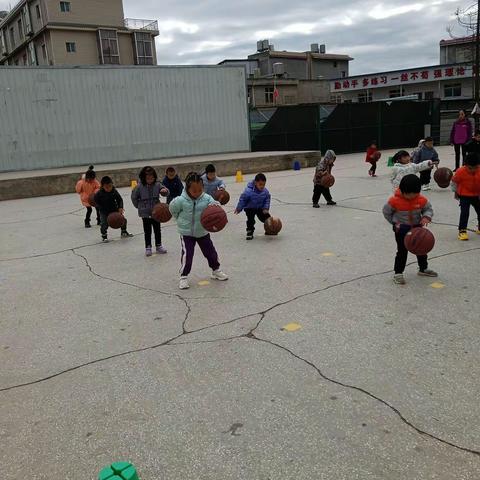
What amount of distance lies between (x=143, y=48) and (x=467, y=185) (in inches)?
2298

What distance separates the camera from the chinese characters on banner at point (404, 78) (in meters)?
45.0

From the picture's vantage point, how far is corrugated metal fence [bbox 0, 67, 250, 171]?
19562 mm

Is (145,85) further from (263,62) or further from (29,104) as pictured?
(263,62)

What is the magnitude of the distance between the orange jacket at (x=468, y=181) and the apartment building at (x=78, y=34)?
54.3 metres

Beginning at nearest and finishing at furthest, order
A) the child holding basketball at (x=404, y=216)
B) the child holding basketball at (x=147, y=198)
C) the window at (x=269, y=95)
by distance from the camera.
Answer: the child holding basketball at (x=404, y=216) < the child holding basketball at (x=147, y=198) < the window at (x=269, y=95)

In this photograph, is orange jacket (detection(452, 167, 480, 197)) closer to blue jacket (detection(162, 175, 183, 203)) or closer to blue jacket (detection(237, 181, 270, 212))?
blue jacket (detection(237, 181, 270, 212))

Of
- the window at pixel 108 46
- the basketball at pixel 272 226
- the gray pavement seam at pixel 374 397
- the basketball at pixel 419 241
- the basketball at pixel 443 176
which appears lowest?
the gray pavement seam at pixel 374 397

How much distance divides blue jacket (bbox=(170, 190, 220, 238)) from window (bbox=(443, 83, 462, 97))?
1848 inches

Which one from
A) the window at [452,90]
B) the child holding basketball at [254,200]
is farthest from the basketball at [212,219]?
the window at [452,90]

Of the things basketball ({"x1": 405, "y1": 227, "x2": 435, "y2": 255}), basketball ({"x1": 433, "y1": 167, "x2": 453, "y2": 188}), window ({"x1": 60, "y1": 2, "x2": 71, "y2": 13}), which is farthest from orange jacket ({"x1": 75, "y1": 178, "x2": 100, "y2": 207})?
window ({"x1": 60, "y1": 2, "x2": 71, "y2": 13})

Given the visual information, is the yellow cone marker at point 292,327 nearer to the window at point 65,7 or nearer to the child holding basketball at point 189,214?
the child holding basketball at point 189,214

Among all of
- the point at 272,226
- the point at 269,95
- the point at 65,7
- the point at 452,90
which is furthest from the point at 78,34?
the point at 272,226

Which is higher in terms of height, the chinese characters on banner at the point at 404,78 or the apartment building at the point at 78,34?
the apartment building at the point at 78,34

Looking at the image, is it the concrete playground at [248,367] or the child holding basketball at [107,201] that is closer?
the concrete playground at [248,367]
